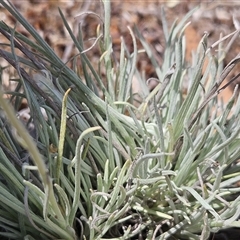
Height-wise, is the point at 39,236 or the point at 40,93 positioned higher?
the point at 40,93

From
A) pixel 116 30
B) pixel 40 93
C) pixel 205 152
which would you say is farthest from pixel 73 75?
pixel 116 30

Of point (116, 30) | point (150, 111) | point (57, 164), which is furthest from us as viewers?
point (116, 30)

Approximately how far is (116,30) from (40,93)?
1158 mm

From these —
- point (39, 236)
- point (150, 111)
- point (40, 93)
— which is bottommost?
point (39, 236)

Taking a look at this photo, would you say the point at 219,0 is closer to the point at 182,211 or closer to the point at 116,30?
the point at 116,30

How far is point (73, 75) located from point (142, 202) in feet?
0.85

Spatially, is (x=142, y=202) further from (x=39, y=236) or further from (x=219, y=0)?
(x=219, y=0)

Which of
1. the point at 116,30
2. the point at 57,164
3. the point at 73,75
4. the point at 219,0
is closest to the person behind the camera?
the point at 57,164

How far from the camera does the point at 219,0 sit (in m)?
2.03

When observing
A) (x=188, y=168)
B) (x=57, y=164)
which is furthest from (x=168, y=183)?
(x=57, y=164)

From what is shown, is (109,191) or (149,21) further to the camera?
(149,21)

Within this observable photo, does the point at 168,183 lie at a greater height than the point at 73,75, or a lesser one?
lesser

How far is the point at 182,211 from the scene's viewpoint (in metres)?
0.82

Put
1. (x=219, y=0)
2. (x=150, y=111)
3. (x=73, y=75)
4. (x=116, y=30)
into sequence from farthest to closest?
(x=219, y=0), (x=116, y=30), (x=150, y=111), (x=73, y=75)
